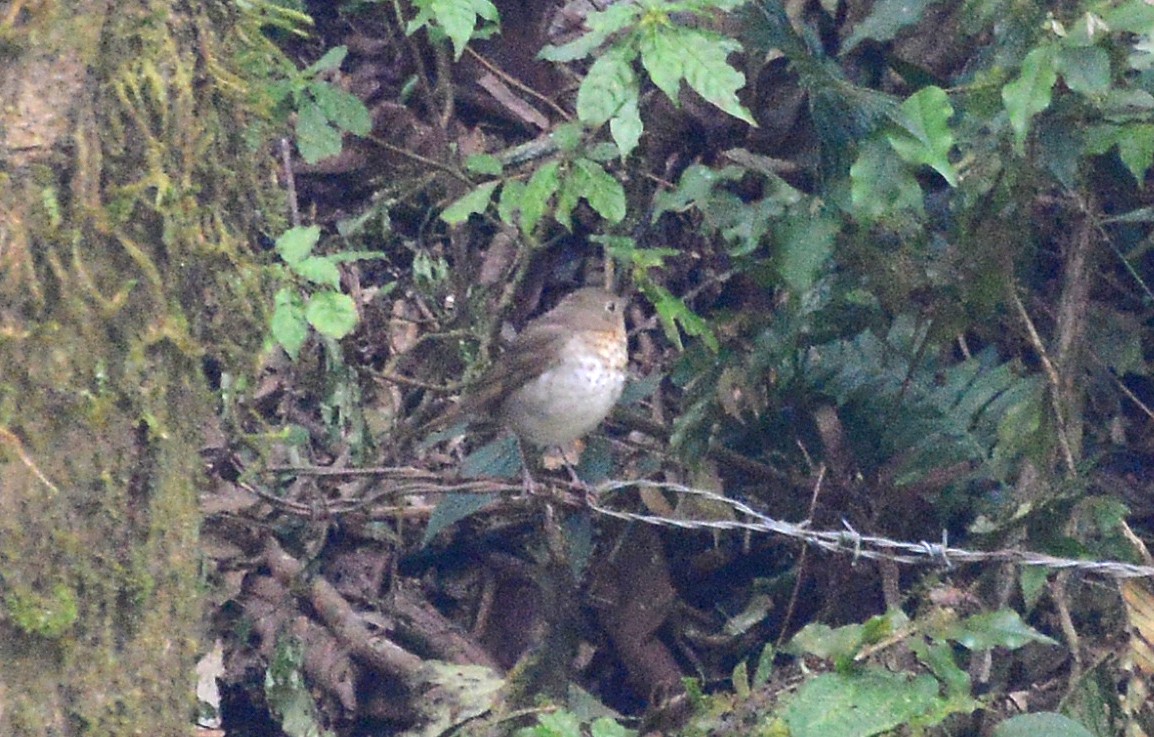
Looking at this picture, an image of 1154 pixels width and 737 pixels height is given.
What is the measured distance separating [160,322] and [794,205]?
1.65 meters

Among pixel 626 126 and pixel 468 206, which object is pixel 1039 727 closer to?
pixel 626 126

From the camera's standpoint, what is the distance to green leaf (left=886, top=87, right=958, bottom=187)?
287 cm

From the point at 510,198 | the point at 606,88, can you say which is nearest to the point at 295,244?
the point at 606,88

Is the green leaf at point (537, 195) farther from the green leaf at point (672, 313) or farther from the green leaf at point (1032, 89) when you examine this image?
the green leaf at point (1032, 89)

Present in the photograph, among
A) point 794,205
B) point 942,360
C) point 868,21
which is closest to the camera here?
point 794,205

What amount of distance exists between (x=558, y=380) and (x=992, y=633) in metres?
1.81

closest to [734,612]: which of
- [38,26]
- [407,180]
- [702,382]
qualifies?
[702,382]

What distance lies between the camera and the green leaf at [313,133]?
3.60 meters

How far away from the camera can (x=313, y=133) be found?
3.60m

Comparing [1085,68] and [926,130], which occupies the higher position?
[1085,68]

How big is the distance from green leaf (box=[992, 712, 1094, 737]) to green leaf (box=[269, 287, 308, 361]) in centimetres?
160

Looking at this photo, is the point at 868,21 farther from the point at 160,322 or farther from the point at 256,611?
the point at 256,611

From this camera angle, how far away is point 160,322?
2.30 metres

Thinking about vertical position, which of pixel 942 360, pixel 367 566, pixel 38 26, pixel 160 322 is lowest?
pixel 367 566
